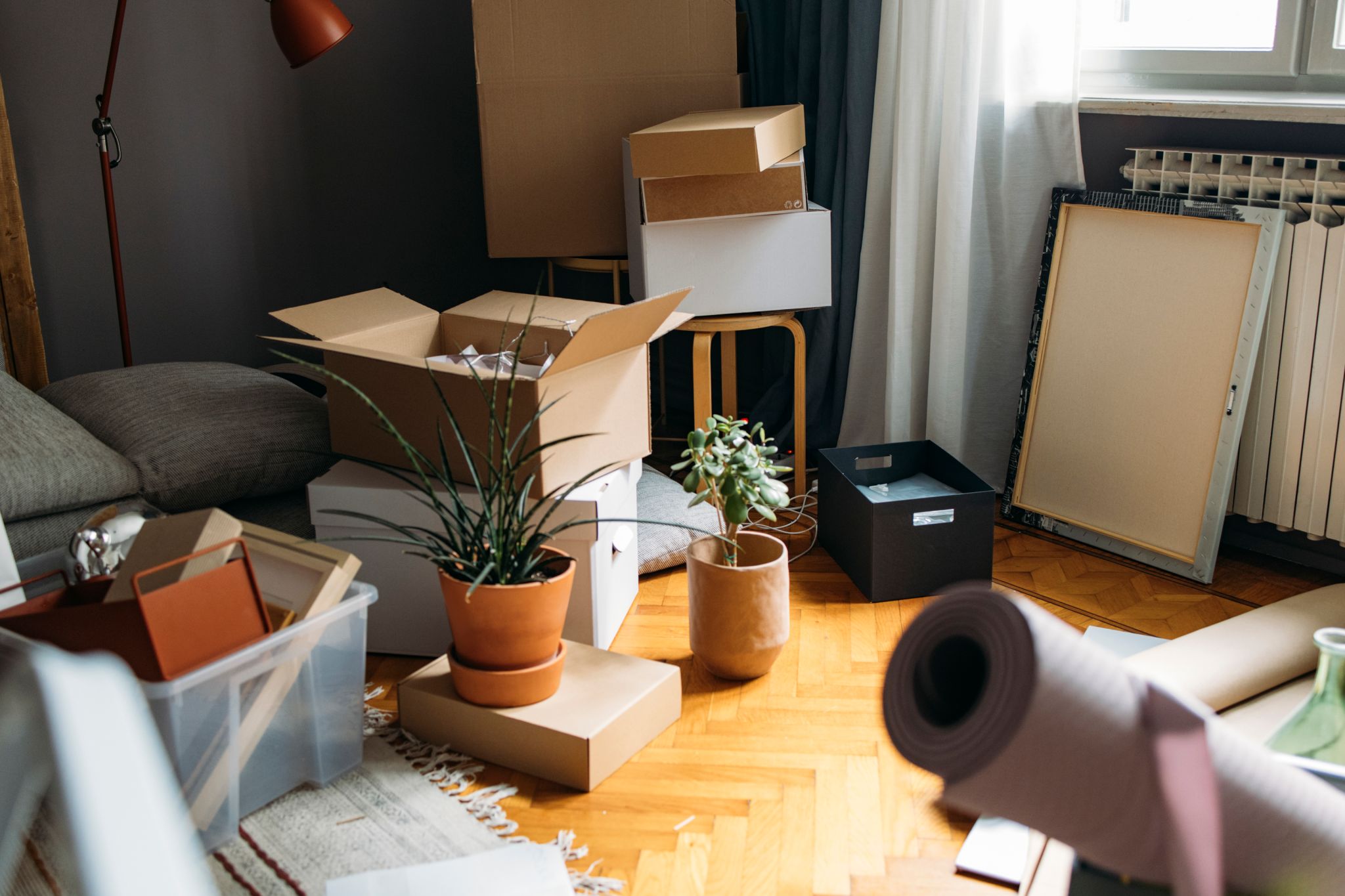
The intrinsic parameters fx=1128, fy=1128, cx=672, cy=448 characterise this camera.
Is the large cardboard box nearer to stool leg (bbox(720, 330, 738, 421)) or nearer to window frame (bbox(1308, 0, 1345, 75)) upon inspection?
stool leg (bbox(720, 330, 738, 421))

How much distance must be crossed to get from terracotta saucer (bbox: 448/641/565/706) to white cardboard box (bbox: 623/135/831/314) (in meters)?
0.94

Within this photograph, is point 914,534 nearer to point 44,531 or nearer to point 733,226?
point 733,226

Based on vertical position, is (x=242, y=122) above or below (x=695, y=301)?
above

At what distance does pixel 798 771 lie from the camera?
1.55m

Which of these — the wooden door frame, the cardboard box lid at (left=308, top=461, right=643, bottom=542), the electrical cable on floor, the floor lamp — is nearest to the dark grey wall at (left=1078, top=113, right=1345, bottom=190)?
the electrical cable on floor

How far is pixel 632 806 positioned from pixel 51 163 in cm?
200

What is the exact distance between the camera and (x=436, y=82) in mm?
3047

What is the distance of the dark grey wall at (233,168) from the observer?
8.23 ft

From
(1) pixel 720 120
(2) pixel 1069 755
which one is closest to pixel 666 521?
(1) pixel 720 120

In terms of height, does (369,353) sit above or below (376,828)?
above

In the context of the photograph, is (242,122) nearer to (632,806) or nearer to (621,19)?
(621,19)

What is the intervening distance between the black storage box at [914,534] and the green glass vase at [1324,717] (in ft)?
3.86

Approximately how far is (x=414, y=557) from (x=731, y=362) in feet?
3.29

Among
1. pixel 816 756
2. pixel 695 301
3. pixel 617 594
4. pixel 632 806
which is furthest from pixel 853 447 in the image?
pixel 632 806
